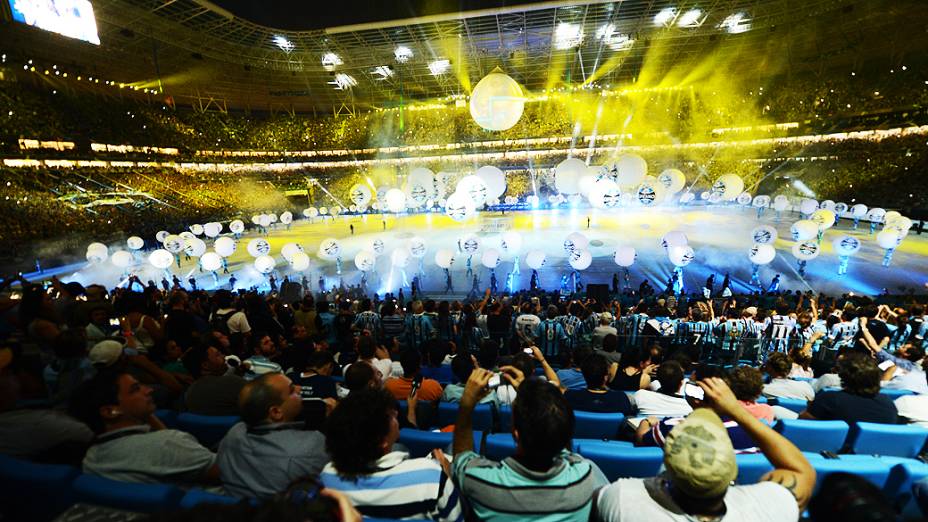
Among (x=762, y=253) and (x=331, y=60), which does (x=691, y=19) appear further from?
(x=331, y=60)

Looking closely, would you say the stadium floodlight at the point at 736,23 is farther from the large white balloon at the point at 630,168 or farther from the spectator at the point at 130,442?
the spectator at the point at 130,442

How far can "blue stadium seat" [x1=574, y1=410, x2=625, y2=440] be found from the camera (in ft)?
8.81

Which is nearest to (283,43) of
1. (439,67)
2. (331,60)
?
(331,60)

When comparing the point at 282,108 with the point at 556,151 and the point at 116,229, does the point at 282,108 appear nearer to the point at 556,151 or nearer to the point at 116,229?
the point at 116,229

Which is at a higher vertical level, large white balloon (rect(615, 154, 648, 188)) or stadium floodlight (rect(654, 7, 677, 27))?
stadium floodlight (rect(654, 7, 677, 27))

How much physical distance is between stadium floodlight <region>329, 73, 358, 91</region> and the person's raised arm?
26.4 m

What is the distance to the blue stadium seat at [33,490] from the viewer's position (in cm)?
159

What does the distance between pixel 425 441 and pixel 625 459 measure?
1.11 metres

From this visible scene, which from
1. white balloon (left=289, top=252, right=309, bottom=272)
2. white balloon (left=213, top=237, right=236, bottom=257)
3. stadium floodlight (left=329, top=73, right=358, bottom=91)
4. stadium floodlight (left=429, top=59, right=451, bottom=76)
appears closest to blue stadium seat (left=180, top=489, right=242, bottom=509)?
white balloon (left=289, top=252, right=309, bottom=272)

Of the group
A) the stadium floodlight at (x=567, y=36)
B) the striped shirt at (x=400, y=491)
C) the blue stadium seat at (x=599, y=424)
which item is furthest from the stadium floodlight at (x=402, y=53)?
the striped shirt at (x=400, y=491)

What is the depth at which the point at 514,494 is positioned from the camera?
127 cm

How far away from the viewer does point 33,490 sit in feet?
5.29

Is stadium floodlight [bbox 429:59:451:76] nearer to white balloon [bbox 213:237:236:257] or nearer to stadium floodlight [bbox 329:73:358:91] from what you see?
stadium floodlight [bbox 329:73:358:91]

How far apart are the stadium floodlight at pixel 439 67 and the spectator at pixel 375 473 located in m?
22.2
